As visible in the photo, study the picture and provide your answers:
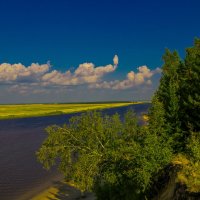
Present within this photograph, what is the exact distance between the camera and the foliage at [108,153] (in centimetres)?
3544

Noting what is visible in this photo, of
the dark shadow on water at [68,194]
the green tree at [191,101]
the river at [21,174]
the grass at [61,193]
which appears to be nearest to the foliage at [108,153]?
the dark shadow on water at [68,194]

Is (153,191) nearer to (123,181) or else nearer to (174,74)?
(123,181)

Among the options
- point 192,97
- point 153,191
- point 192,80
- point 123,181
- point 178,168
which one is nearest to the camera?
point 178,168

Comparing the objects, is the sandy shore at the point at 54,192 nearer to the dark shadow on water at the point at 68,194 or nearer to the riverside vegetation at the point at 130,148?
the dark shadow on water at the point at 68,194

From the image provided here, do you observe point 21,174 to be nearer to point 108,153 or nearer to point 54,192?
point 54,192

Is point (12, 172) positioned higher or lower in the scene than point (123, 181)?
lower

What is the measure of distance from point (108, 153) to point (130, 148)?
4188 millimetres

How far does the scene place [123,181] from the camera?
122 ft

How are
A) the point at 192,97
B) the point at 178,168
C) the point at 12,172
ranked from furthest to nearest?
the point at 12,172, the point at 192,97, the point at 178,168

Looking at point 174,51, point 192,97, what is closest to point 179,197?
point 192,97

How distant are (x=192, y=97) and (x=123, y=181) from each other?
1815cm

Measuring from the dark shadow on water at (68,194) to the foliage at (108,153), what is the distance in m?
7.08

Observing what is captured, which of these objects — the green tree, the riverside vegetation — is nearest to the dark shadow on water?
the riverside vegetation

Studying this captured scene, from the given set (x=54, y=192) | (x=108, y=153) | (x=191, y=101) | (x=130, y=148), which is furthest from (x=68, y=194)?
(x=191, y=101)
